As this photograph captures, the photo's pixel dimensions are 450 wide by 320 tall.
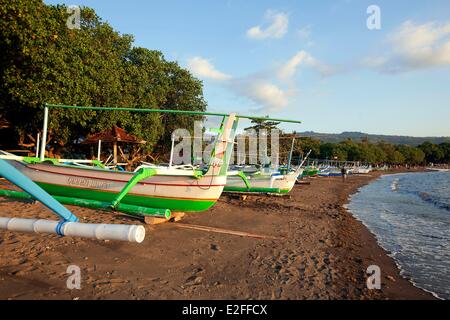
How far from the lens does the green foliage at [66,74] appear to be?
16.9m

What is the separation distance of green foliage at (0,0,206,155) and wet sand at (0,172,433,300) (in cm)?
990

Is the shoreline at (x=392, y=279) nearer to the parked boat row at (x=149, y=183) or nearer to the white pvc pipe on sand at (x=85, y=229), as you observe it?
the parked boat row at (x=149, y=183)

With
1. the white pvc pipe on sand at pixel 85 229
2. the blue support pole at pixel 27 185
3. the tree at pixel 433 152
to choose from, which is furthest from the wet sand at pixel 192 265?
the tree at pixel 433 152

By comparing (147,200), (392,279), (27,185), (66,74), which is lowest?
(392,279)

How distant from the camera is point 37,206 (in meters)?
11.0

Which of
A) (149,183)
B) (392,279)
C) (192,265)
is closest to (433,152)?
(392,279)

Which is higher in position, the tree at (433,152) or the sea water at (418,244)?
the tree at (433,152)

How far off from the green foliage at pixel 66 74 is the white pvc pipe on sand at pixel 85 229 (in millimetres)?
15055

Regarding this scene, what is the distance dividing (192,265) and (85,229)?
131 inches

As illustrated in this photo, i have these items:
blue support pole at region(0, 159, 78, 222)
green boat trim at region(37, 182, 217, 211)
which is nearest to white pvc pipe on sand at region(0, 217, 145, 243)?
blue support pole at region(0, 159, 78, 222)

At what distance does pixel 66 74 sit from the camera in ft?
61.0

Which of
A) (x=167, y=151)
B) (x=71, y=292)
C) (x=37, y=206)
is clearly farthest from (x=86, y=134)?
(x=71, y=292)

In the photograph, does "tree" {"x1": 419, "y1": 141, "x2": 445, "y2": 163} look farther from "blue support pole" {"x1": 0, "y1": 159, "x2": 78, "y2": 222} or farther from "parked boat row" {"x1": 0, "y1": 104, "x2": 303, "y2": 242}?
"blue support pole" {"x1": 0, "y1": 159, "x2": 78, "y2": 222}

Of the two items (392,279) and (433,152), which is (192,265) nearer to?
(392,279)
